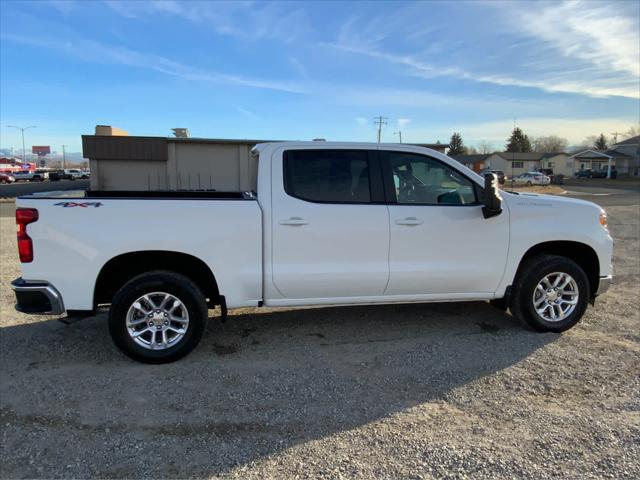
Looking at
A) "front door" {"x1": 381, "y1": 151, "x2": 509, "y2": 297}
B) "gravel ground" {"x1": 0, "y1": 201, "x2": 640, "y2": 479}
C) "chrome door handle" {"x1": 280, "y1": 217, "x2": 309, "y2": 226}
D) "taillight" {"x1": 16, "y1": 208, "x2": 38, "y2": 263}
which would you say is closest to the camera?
"gravel ground" {"x1": 0, "y1": 201, "x2": 640, "y2": 479}

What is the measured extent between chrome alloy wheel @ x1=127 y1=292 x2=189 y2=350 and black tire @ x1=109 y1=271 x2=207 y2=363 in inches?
1.4

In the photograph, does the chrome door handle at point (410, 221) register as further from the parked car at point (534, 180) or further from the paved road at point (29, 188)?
the parked car at point (534, 180)

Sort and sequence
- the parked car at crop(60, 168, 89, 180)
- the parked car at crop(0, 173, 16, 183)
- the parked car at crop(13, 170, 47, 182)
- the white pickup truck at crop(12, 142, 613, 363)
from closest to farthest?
1. the white pickup truck at crop(12, 142, 613, 363)
2. the parked car at crop(0, 173, 16, 183)
3. the parked car at crop(13, 170, 47, 182)
4. the parked car at crop(60, 168, 89, 180)

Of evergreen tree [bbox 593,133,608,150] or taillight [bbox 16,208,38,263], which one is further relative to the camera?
evergreen tree [bbox 593,133,608,150]

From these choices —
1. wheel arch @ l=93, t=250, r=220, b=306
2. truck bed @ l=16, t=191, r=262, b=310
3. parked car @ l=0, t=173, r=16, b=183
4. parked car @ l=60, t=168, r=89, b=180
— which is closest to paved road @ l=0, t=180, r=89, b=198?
parked car @ l=0, t=173, r=16, b=183

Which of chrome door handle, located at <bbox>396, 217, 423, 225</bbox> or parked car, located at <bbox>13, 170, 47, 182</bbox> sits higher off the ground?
parked car, located at <bbox>13, 170, 47, 182</bbox>

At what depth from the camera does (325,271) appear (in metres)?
4.52

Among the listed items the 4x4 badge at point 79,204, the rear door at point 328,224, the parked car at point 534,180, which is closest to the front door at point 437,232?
the rear door at point 328,224

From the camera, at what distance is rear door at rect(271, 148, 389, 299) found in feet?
14.6

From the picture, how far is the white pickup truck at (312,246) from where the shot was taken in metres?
4.11

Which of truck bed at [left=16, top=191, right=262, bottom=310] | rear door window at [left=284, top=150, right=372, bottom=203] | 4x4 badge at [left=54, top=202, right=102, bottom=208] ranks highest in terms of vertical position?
rear door window at [left=284, top=150, right=372, bottom=203]

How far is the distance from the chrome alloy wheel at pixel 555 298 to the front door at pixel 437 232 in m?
0.52

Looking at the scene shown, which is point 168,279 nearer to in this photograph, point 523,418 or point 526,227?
point 523,418

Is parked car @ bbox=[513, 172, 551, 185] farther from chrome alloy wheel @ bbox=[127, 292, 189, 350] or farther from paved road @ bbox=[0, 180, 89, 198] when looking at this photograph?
chrome alloy wheel @ bbox=[127, 292, 189, 350]
